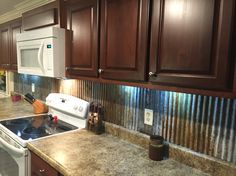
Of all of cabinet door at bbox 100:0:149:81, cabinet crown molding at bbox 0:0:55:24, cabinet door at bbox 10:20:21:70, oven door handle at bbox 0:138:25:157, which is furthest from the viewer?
cabinet door at bbox 10:20:21:70

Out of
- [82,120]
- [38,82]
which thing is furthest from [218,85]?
[38,82]

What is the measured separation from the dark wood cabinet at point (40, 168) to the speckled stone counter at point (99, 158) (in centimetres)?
5

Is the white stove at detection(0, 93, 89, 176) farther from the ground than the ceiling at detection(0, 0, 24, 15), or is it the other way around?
the ceiling at detection(0, 0, 24, 15)

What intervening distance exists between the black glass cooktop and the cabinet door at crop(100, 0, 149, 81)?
0.84 metres

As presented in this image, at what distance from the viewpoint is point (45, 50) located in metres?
1.69

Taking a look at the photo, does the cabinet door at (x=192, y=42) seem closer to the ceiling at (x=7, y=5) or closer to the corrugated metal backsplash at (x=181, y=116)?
the corrugated metal backsplash at (x=181, y=116)

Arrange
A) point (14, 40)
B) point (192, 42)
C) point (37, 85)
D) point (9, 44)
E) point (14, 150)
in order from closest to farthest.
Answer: point (192, 42) < point (14, 150) < point (14, 40) < point (9, 44) < point (37, 85)

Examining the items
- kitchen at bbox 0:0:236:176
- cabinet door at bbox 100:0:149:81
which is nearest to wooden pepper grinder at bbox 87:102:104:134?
kitchen at bbox 0:0:236:176

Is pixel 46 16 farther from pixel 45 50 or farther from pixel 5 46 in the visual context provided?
pixel 5 46

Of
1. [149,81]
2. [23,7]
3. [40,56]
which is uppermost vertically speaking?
[23,7]

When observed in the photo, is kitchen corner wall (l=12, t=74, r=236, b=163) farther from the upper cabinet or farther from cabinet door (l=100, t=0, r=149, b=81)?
the upper cabinet

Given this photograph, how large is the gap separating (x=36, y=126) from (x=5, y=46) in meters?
1.37

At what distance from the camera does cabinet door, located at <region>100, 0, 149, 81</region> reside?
1.04 m

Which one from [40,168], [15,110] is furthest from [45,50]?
[15,110]
